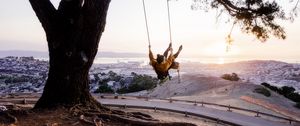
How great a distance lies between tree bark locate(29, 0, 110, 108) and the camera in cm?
1023

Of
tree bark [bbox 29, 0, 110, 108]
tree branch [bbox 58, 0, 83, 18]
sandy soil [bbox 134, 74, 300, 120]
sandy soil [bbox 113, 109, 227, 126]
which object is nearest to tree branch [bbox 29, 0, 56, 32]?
tree bark [bbox 29, 0, 110, 108]

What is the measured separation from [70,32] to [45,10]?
25.3 inches

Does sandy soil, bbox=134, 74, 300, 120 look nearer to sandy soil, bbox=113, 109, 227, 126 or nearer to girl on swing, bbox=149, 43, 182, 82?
girl on swing, bbox=149, 43, 182, 82

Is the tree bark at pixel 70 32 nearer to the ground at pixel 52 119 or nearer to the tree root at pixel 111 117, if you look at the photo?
the ground at pixel 52 119

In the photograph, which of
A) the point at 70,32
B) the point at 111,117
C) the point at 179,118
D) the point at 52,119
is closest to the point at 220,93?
the point at 179,118

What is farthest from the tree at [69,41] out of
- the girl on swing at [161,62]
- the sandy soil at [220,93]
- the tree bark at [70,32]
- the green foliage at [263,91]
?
the green foliage at [263,91]

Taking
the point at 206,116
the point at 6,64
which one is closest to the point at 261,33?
the point at 206,116

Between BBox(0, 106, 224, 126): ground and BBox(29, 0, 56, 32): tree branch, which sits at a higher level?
BBox(29, 0, 56, 32): tree branch

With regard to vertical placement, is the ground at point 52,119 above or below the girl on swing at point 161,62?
below

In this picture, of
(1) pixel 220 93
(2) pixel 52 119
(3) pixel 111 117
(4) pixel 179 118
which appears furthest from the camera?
(1) pixel 220 93

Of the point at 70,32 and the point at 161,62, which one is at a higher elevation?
the point at 70,32

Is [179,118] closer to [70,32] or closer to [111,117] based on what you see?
[111,117]

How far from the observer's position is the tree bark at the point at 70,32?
403 inches

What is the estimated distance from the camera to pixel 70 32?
1027cm
